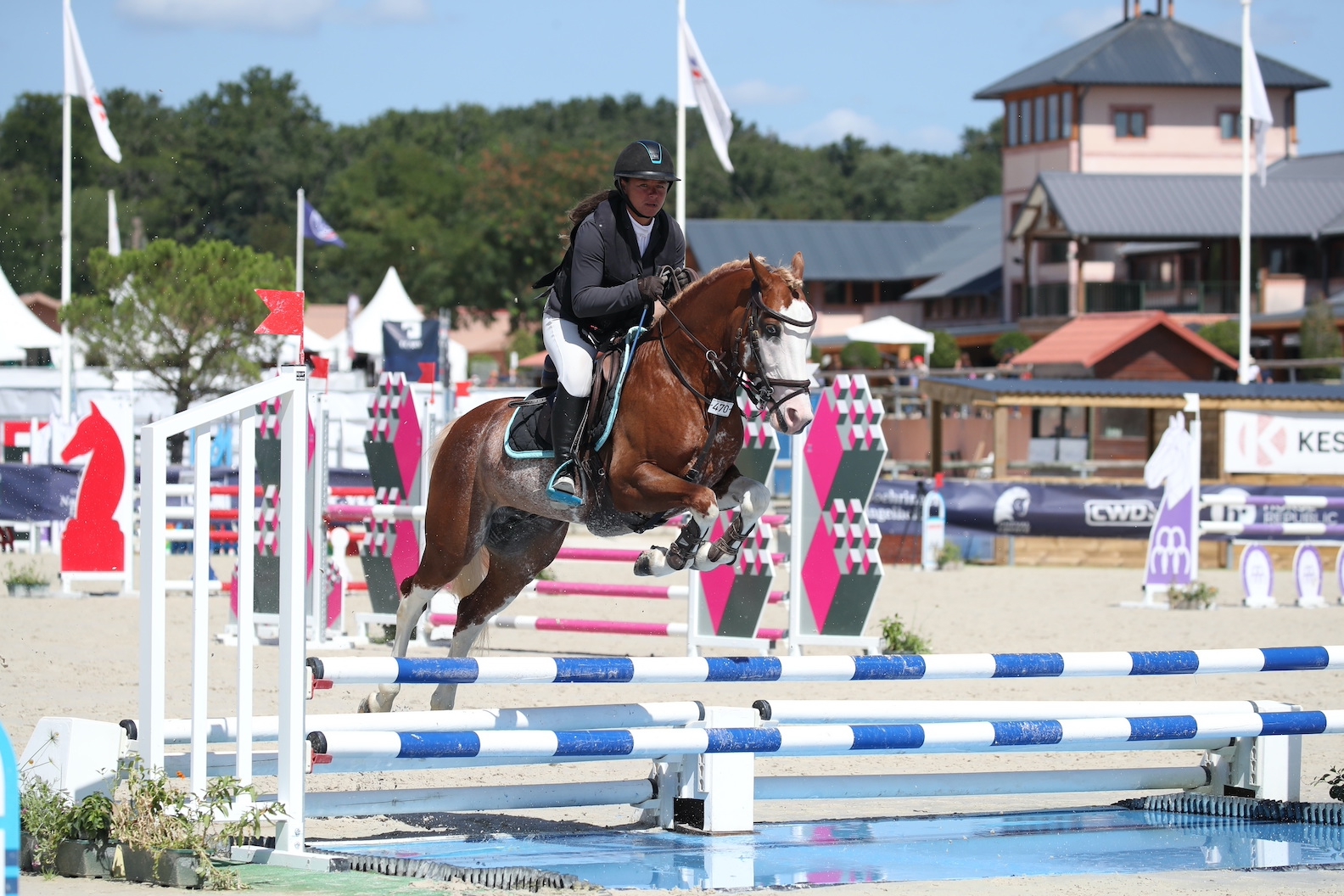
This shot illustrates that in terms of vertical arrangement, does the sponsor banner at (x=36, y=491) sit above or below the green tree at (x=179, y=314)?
below

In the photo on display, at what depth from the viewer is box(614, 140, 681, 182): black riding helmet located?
5.43 m

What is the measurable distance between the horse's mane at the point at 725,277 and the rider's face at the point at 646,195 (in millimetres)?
313

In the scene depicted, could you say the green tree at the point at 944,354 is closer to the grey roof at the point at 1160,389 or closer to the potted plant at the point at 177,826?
the grey roof at the point at 1160,389

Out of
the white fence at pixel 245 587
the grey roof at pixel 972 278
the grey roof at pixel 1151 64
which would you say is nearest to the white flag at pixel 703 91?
the white fence at pixel 245 587

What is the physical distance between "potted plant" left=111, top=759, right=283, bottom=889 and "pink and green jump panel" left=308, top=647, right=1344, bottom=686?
1.36 feet

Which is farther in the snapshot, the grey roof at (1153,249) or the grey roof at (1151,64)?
the grey roof at (1151,64)

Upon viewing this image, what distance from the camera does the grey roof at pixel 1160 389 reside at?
1738 cm

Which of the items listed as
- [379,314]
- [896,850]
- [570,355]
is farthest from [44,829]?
[379,314]

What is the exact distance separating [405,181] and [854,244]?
1021 inches

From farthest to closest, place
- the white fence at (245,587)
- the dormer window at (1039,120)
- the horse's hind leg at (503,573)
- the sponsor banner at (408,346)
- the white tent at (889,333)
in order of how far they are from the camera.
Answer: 1. the dormer window at (1039,120)
2. the white tent at (889,333)
3. the sponsor banner at (408,346)
4. the horse's hind leg at (503,573)
5. the white fence at (245,587)

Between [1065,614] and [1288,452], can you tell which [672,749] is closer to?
[1065,614]

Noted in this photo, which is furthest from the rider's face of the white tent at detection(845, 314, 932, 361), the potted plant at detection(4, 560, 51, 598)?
the white tent at detection(845, 314, 932, 361)

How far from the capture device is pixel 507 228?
5244 centimetres

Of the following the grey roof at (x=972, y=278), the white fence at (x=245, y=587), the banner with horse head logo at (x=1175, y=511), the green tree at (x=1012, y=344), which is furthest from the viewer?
the grey roof at (x=972, y=278)
